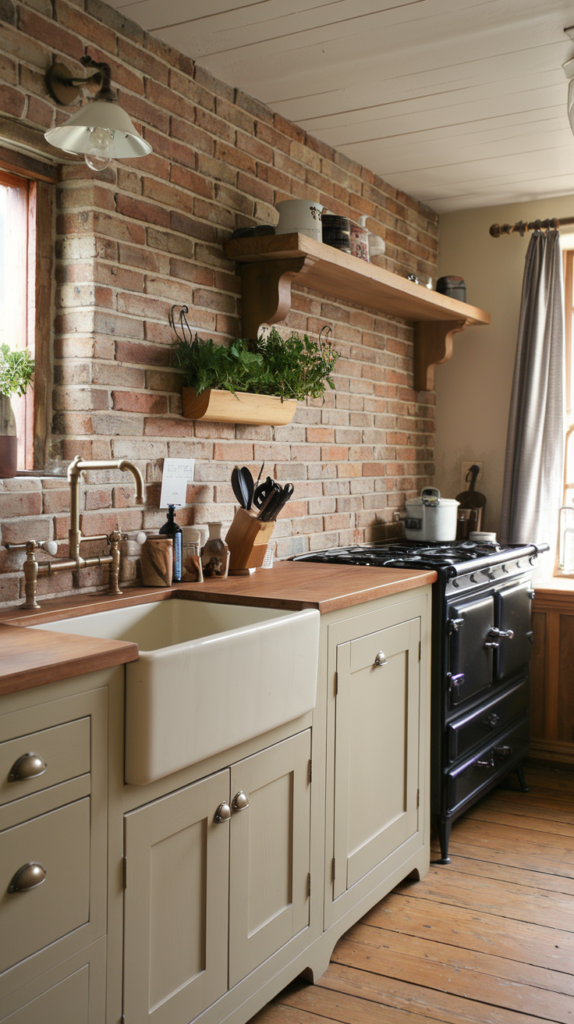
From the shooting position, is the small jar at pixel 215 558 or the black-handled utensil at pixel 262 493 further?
the black-handled utensil at pixel 262 493

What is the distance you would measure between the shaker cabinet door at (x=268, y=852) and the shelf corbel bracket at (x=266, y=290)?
1.29 m

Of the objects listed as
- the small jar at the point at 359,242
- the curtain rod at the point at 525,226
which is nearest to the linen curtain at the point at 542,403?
the curtain rod at the point at 525,226

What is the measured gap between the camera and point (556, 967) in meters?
2.10

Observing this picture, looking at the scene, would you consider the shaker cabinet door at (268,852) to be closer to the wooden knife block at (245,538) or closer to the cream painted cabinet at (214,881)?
the cream painted cabinet at (214,881)

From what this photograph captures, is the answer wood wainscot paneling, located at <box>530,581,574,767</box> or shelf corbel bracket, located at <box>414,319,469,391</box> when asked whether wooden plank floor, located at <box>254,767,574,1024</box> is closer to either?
wood wainscot paneling, located at <box>530,581,574,767</box>

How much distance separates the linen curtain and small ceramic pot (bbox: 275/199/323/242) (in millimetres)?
1541

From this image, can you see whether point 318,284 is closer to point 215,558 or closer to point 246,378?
point 246,378

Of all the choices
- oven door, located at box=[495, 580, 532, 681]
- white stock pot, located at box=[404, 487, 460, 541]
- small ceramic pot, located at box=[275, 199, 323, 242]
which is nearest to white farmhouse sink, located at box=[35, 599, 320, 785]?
small ceramic pot, located at box=[275, 199, 323, 242]

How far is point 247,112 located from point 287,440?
1067 mm

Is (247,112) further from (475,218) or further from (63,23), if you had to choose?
(475,218)

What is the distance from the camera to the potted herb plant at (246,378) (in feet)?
7.64

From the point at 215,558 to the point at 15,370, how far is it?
2.43 feet

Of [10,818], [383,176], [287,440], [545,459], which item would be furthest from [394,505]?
[10,818]

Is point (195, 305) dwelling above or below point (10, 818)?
above
